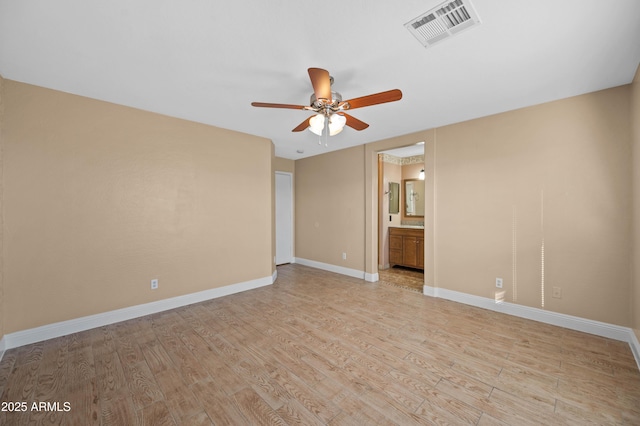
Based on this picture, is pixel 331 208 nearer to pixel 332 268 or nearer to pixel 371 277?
pixel 332 268

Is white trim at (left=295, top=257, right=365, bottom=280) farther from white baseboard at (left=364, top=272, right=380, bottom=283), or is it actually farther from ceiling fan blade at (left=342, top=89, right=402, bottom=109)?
ceiling fan blade at (left=342, top=89, right=402, bottom=109)

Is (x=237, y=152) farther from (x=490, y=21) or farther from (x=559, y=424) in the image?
(x=559, y=424)

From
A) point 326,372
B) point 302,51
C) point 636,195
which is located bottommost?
point 326,372

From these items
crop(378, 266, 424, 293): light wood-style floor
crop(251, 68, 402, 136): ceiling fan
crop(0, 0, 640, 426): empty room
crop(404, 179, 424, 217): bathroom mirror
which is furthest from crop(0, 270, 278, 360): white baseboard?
crop(404, 179, 424, 217): bathroom mirror

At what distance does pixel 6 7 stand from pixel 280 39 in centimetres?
167

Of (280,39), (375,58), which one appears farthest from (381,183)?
(280,39)

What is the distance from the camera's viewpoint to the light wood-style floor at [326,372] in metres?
1.61

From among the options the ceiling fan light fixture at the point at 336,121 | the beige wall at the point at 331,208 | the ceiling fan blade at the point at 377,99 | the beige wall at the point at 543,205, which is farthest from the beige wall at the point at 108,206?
the beige wall at the point at 543,205

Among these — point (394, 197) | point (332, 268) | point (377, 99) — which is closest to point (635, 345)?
point (377, 99)

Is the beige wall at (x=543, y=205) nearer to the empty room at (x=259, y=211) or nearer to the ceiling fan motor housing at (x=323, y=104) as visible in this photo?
the empty room at (x=259, y=211)

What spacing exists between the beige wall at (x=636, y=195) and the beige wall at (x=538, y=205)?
0.11 metres

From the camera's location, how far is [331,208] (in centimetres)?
526

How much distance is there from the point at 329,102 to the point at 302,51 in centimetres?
42

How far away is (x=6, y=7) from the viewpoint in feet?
5.07
